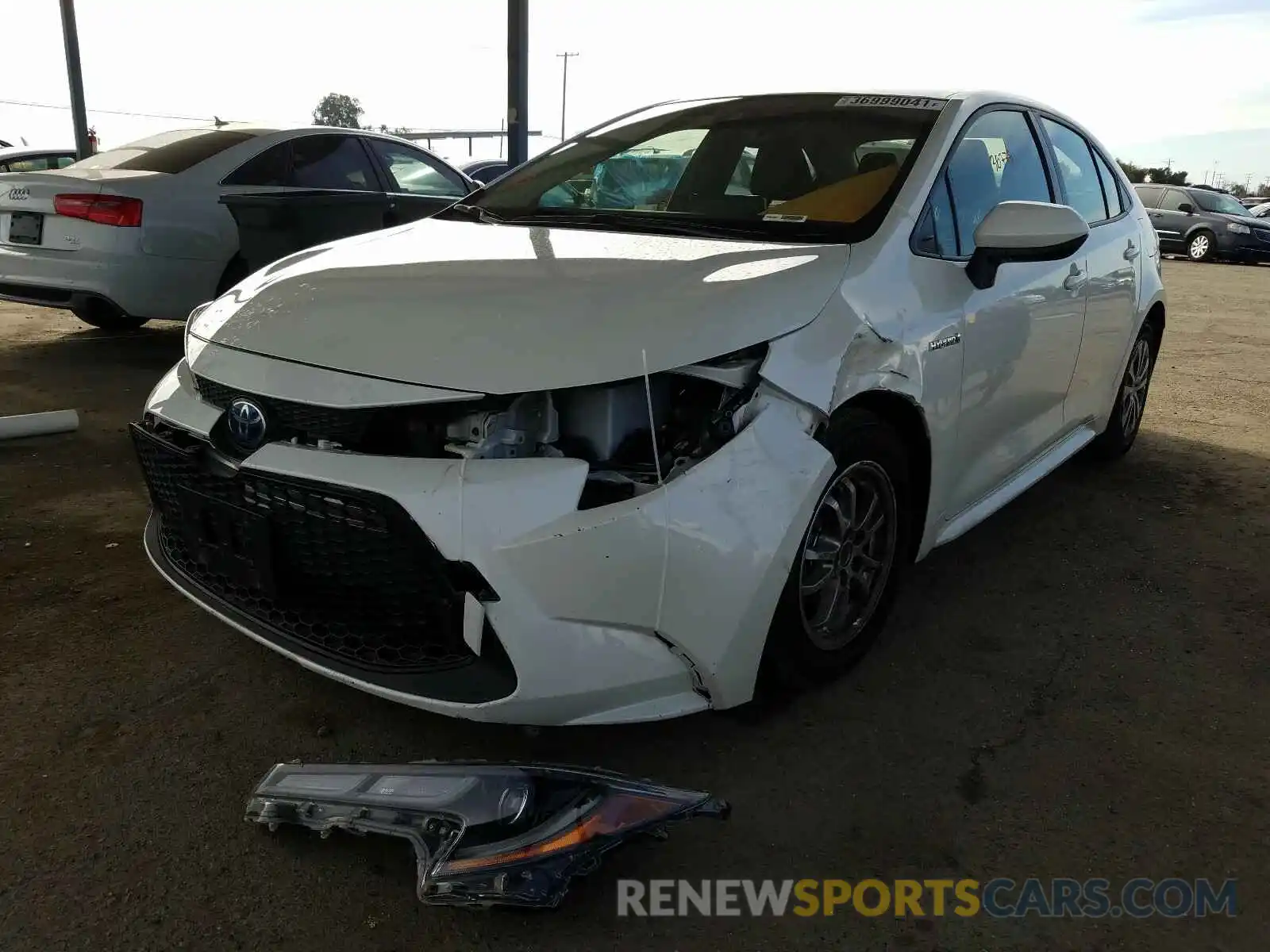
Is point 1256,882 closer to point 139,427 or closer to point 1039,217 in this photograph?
point 1039,217

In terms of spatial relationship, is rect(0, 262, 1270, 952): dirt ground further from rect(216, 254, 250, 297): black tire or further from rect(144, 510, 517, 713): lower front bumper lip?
rect(216, 254, 250, 297): black tire

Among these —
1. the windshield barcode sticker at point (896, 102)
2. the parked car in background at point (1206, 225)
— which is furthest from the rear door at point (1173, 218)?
the windshield barcode sticker at point (896, 102)

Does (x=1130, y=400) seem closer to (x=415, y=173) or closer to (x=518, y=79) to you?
(x=415, y=173)

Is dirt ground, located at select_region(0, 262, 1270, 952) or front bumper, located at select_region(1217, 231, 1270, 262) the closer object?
dirt ground, located at select_region(0, 262, 1270, 952)

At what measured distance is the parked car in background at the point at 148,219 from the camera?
215 inches

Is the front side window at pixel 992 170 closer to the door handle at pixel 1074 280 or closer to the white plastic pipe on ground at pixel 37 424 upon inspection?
the door handle at pixel 1074 280

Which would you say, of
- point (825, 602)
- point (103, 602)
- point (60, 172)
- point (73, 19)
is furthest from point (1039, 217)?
point (73, 19)

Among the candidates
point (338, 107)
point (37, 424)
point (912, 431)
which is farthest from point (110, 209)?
point (338, 107)

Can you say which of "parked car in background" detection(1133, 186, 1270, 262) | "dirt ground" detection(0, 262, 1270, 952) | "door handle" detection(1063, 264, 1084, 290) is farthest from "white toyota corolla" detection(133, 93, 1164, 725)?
"parked car in background" detection(1133, 186, 1270, 262)

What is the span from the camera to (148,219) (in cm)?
547

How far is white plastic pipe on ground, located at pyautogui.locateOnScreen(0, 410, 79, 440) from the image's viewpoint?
4.43 meters

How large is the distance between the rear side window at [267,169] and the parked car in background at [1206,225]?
1541 cm

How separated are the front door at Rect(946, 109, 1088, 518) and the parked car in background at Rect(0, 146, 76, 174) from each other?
39.2ft

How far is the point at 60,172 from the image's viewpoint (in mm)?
5684
